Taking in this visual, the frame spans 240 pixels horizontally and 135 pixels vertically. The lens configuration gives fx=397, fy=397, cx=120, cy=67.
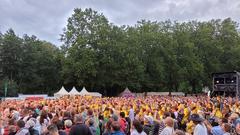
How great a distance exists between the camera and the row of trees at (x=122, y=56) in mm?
56531

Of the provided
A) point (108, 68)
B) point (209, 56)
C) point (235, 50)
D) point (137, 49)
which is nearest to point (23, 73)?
point (108, 68)

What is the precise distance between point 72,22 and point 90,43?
5315 millimetres

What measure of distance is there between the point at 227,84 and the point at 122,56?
27020mm

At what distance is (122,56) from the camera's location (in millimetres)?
56906

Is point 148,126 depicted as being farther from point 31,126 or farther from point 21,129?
point 21,129

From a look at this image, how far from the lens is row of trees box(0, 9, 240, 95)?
2226 inches

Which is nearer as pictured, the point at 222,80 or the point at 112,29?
the point at 222,80

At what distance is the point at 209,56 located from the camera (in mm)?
68375

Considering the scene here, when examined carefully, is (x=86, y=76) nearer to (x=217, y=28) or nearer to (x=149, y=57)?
(x=149, y=57)

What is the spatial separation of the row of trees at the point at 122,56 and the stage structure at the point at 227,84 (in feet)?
82.4

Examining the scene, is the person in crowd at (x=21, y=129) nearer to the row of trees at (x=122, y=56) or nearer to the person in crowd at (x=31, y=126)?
the person in crowd at (x=31, y=126)

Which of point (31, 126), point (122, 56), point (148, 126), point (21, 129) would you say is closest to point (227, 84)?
point (148, 126)

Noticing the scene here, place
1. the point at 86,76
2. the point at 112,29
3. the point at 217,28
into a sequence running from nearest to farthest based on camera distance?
1. the point at 86,76
2. the point at 112,29
3. the point at 217,28

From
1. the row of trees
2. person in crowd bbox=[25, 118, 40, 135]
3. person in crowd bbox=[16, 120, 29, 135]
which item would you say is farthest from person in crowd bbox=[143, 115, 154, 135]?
the row of trees
